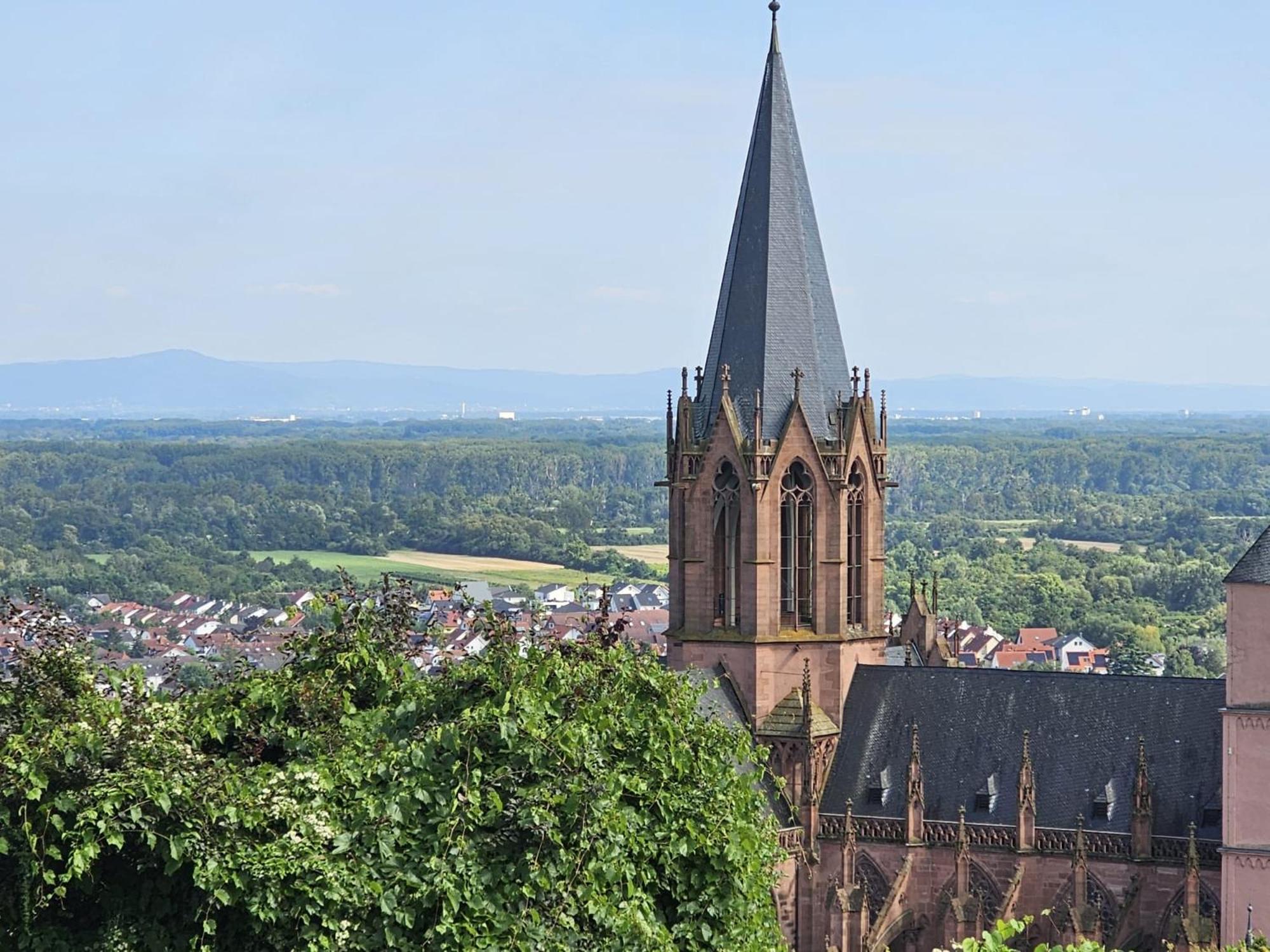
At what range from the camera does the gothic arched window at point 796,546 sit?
5772cm

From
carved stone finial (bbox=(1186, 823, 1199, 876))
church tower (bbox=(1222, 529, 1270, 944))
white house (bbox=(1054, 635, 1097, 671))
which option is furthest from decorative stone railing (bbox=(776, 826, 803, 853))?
white house (bbox=(1054, 635, 1097, 671))

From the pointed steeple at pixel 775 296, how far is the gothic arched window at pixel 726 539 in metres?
1.45

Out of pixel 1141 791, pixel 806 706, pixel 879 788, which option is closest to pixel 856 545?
pixel 806 706

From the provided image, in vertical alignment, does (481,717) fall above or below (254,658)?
above

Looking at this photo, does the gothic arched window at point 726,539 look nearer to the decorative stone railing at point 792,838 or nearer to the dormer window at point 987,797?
the decorative stone railing at point 792,838

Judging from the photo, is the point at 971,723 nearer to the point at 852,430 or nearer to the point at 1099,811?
the point at 1099,811

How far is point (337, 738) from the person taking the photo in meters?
36.6

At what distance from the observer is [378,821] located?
33.1 meters

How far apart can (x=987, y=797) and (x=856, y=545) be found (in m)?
7.43

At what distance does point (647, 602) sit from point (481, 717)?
134871 mm

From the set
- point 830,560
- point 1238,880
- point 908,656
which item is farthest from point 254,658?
point 1238,880

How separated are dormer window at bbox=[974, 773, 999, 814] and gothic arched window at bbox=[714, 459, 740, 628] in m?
7.42

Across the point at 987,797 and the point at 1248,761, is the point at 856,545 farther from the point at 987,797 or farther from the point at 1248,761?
the point at 1248,761

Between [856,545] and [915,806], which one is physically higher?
[856,545]
